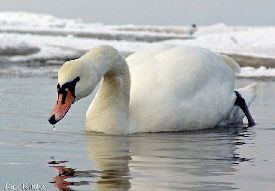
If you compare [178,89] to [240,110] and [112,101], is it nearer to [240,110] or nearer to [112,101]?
[112,101]

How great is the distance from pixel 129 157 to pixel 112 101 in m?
1.82

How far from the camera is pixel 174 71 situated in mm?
9117

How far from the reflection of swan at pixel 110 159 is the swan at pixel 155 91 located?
359mm

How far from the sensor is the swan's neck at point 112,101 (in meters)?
8.44


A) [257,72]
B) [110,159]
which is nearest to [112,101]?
[110,159]

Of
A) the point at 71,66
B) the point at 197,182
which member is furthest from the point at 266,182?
the point at 71,66

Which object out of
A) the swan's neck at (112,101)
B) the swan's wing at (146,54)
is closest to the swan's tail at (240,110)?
the swan's wing at (146,54)

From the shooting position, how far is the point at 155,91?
28.7ft

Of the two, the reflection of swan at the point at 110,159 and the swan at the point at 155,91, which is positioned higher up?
the swan at the point at 155,91

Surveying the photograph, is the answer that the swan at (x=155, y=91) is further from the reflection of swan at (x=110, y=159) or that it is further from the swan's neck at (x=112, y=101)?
the reflection of swan at (x=110, y=159)

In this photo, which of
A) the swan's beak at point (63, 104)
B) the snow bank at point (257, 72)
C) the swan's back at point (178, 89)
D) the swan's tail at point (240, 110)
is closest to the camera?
the swan's beak at point (63, 104)

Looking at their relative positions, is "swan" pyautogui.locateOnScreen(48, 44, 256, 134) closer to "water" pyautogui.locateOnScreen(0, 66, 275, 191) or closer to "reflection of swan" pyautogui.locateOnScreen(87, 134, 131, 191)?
"water" pyautogui.locateOnScreen(0, 66, 275, 191)

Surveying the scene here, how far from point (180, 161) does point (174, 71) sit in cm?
260

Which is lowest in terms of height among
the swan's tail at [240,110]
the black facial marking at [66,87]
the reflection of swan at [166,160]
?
the reflection of swan at [166,160]
